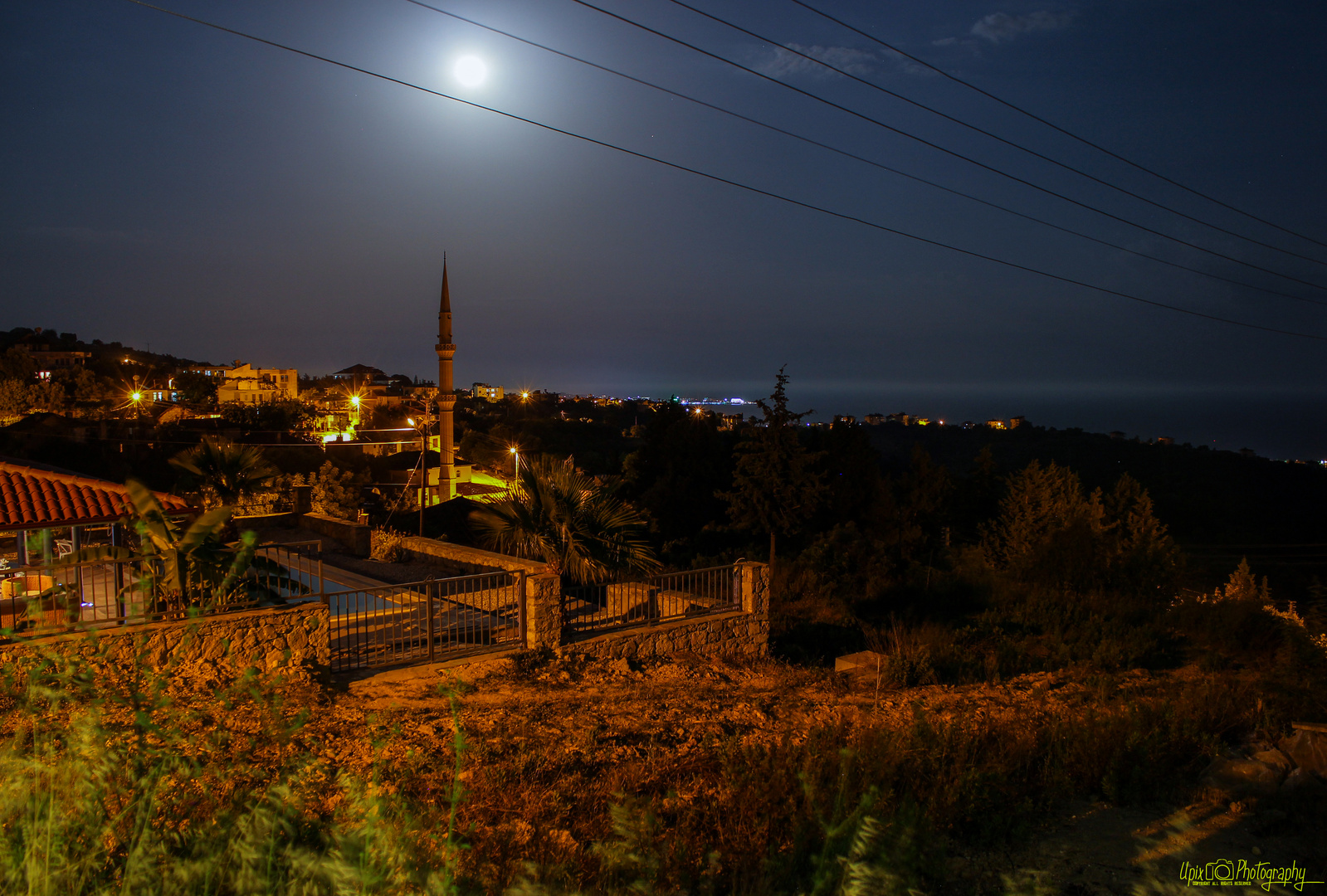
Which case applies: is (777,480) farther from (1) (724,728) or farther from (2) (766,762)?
(2) (766,762)

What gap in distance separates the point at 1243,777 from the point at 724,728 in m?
3.88

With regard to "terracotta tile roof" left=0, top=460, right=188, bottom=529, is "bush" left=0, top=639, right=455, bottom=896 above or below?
below

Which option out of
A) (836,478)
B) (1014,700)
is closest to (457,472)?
(836,478)

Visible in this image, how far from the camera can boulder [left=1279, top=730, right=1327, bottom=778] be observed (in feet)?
18.0

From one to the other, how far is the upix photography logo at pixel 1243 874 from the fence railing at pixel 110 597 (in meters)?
7.87

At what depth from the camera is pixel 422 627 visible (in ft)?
31.9

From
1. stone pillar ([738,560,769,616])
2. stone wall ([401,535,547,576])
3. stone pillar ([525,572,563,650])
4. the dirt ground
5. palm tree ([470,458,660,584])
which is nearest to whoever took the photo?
the dirt ground

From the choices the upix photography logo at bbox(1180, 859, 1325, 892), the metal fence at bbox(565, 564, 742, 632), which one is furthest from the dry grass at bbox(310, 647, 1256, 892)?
the metal fence at bbox(565, 564, 742, 632)

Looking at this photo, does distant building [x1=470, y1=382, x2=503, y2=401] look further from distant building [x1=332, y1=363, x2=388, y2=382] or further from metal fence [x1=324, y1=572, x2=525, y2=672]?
metal fence [x1=324, y1=572, x2=525, y2=672]

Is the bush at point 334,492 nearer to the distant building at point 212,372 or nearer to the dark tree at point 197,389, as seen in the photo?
the dark tree at point 197,389

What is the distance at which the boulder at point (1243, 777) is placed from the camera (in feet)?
16.9

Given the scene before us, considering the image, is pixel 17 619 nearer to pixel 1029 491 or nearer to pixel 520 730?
pixel 520 730

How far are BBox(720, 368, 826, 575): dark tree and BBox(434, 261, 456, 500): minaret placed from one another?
20.5 m

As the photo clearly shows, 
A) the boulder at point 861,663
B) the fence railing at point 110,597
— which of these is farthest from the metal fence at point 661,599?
the fence railing at point 110,597
